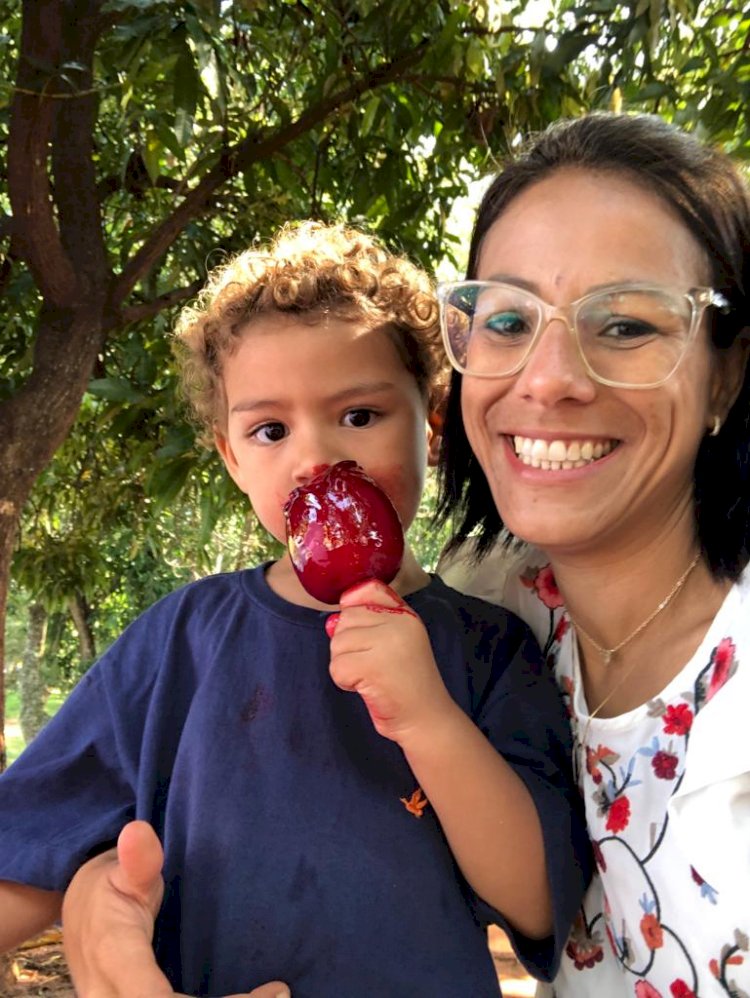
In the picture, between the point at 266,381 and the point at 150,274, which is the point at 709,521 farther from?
the point at 150,274

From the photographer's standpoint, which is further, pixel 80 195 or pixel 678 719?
pixel 80 195

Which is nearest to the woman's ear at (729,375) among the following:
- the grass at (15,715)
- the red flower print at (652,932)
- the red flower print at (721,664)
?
the red flower print at (721,664)

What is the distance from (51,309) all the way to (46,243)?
0.24 metres

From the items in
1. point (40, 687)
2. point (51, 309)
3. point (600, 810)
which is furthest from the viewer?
point (40, 687)

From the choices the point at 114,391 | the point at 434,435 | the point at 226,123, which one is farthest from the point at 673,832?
the point at 226,123

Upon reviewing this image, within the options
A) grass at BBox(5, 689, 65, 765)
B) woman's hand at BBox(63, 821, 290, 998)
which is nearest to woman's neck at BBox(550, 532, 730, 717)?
woman's hand at BBox(63, 821, 290, 998)

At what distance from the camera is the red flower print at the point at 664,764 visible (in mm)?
1375

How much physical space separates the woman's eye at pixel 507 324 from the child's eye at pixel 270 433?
36 cm

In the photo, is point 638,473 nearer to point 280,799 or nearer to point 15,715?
point 280,799

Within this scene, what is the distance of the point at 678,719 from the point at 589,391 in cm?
45

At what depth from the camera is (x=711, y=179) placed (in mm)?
1460

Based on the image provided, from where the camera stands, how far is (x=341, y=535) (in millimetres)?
1410

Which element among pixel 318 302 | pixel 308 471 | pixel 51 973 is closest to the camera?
pixel 308 471

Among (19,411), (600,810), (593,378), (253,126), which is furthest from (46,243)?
(600,810)
